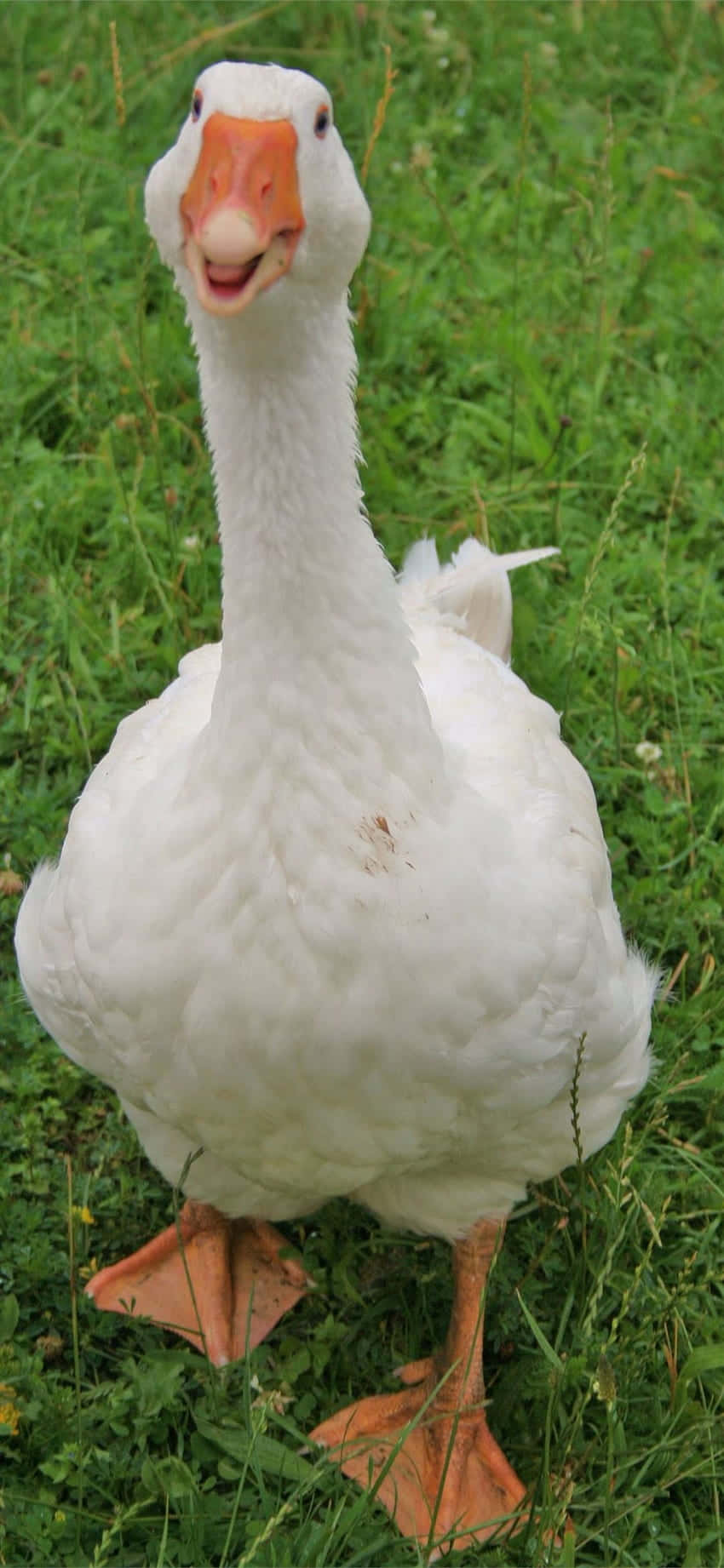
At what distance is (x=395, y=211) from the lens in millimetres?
4996

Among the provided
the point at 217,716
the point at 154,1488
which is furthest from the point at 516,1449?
the point at 217,716

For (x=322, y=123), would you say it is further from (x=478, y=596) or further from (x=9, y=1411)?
(x=9, y=1411)

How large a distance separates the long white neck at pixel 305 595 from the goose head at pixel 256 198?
0.28ft

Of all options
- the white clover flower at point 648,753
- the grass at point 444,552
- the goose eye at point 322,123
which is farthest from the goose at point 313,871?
the white clover flower at point 648,753

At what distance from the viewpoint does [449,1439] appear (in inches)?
105

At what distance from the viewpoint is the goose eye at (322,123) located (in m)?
1.85

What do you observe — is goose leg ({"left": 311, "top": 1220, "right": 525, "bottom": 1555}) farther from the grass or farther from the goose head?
the goose head

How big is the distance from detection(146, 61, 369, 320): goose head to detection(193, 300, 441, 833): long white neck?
0.09 metres

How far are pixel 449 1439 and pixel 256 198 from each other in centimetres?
197

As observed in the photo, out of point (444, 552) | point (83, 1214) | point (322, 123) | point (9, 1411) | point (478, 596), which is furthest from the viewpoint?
point (444, 552)

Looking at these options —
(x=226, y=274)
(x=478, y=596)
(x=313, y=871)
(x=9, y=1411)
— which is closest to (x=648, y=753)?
(x=478, y=596)

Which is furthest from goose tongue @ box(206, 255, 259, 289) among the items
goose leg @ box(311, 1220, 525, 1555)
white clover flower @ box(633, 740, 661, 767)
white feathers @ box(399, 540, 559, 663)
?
white clover flower @ box(633, 740, 661, 767)

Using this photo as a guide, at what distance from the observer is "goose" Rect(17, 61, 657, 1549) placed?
1.87 metres

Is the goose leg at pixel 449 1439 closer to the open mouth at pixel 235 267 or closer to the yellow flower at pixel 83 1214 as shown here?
the yellow flower at pixel 83 1214
